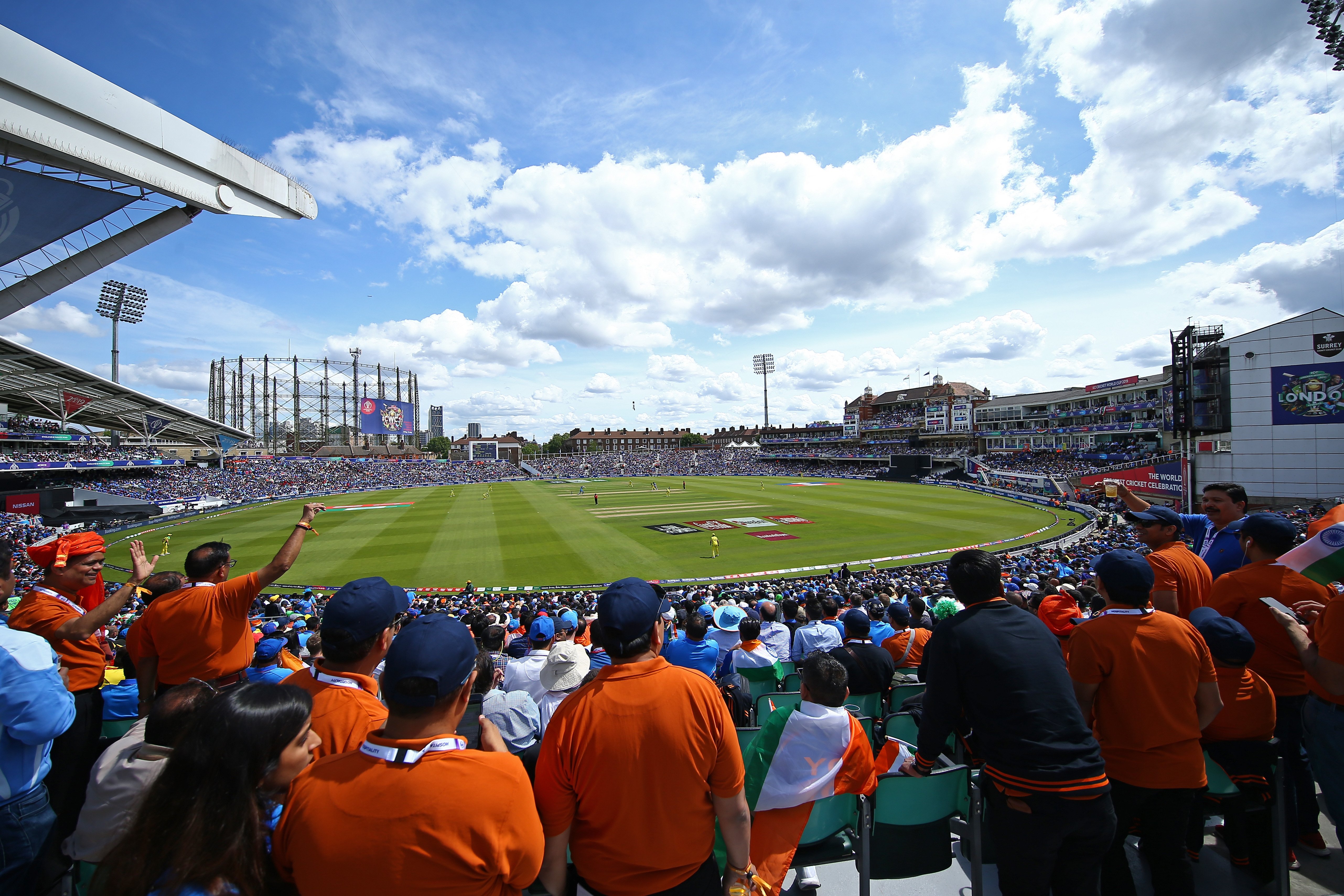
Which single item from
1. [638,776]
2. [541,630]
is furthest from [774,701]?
[638,776]

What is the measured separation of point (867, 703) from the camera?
199 inches

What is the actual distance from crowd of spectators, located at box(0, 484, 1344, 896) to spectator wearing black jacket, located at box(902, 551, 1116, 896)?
0.02 meters

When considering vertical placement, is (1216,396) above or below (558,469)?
above

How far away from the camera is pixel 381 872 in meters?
1.64

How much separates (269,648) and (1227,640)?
8038mm

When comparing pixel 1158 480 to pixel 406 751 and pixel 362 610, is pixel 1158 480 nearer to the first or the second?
pixel 362 610

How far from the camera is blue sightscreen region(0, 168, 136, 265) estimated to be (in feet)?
42.2

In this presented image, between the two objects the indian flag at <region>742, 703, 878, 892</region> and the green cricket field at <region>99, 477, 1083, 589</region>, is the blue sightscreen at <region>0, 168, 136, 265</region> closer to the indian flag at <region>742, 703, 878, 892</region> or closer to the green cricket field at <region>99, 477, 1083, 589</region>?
the green cricket field at <region>99, 477, 1083, 589</region>

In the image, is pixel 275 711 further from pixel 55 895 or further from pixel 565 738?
pixel 55 895

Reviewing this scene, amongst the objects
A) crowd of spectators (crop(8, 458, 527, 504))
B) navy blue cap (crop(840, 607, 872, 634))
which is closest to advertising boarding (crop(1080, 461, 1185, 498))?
navy blue cap (crop(840, 607, 872, 634))

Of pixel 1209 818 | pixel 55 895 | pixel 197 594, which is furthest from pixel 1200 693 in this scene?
pixel 55 895

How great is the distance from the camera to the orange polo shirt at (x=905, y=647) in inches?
240

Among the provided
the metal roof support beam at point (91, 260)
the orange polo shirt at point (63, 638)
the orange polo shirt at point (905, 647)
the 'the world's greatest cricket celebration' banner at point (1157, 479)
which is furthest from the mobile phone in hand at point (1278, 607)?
the 'the world's greatest cricket celebration' banner at point (1157, 479)

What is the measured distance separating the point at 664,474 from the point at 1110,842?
249 ft
